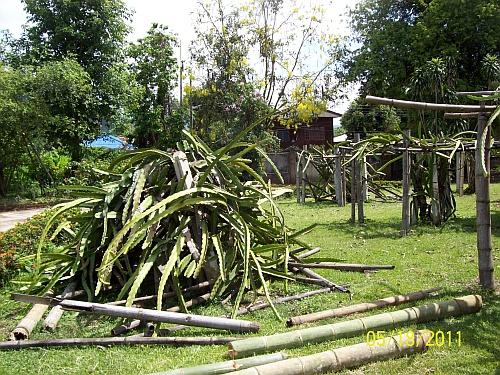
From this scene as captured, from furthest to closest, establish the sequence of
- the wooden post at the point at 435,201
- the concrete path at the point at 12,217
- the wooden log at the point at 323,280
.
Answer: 1. the concrete path at the point at 12,217
2. the wooden post at the point at 435,201
3. the wooden log at the point at 323,280

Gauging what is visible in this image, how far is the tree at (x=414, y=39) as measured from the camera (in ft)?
73.8

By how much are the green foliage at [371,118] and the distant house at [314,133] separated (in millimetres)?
3169

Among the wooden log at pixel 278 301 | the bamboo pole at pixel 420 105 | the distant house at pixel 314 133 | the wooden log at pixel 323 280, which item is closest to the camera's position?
the bamboo pole at pixel 420 105

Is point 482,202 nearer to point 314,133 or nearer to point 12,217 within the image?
point 12,217

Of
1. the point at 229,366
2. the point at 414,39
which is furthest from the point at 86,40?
the point at 229,366

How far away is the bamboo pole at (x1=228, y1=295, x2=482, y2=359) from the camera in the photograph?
362 cm

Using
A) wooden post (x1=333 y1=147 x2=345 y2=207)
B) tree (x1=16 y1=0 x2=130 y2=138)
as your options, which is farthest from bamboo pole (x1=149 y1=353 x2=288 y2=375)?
tree (x1=16 y1=0 x2=130 y2=138)

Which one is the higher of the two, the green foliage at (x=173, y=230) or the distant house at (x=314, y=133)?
the distant house at (x=314, y=133)

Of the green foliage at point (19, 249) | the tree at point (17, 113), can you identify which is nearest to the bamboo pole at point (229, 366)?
the green foliage at point (19, 249)

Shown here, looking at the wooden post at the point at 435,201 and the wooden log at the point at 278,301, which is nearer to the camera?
the wooden log at the point at 278,301

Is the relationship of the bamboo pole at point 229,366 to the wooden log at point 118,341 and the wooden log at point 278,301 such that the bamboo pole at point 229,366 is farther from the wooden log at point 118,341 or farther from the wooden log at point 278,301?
the wooden log at point 278,301

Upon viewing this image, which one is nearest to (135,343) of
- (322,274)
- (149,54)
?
(322,274)

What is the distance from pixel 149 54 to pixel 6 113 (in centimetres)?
619

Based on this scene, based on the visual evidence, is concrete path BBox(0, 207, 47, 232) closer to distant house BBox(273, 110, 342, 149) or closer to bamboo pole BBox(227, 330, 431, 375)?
bamboo pole BBox(227, 330, 431, 375)
